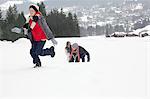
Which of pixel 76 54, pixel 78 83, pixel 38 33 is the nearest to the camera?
pixel 78 83

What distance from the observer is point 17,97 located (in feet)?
18.5

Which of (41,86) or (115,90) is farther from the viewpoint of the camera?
(41,86)

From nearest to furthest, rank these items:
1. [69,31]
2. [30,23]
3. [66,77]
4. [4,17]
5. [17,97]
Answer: [17,97] → [66,77] → [30,23] → [69,31] → [4,17]

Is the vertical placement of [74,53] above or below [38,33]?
below

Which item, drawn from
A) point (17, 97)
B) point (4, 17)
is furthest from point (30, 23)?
point (4, 17)

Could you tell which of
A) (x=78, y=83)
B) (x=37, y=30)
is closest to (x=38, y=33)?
(x=37, y=30)

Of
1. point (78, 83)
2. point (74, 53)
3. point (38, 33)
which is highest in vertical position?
point (38, 33)

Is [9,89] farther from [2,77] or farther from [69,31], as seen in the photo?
[69,31]

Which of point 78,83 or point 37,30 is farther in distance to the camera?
point 37,30

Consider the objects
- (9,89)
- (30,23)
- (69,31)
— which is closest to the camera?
(9,89)

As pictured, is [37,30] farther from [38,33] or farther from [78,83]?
[78,83]

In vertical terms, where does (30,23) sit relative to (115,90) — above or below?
above

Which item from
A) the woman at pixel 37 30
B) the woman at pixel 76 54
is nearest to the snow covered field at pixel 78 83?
the woman at pixel 37 30

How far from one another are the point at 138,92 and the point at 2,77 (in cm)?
289
